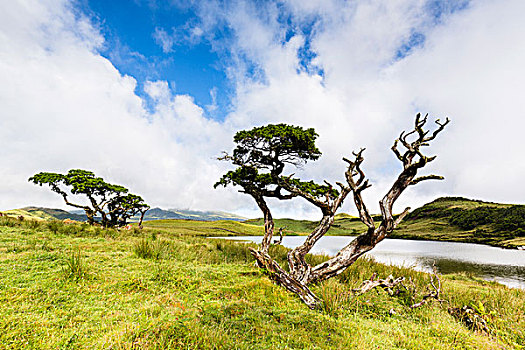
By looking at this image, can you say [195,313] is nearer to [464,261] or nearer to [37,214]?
[464,261]

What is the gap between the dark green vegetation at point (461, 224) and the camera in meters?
50.5

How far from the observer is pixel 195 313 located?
13.5ft

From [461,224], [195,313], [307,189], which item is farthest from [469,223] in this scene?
[195,313]

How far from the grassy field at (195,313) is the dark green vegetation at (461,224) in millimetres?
32119

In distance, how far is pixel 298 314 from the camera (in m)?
4.54

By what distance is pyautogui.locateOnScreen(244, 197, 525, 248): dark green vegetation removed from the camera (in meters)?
50.5

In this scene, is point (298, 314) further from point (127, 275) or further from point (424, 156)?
point (424, 156)

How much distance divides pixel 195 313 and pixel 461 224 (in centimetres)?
9256

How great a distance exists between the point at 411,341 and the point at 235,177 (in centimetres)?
851

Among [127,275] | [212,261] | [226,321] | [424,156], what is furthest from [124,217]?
[424,156]

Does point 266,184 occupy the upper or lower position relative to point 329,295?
upper

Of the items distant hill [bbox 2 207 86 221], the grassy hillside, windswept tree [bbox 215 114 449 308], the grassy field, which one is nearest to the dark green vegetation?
the grassy hillside

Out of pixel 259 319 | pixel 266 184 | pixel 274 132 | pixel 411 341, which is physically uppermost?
pixel 274 132

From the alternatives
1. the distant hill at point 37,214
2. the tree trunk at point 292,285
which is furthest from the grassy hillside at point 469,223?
the distant hill at point 37,214
